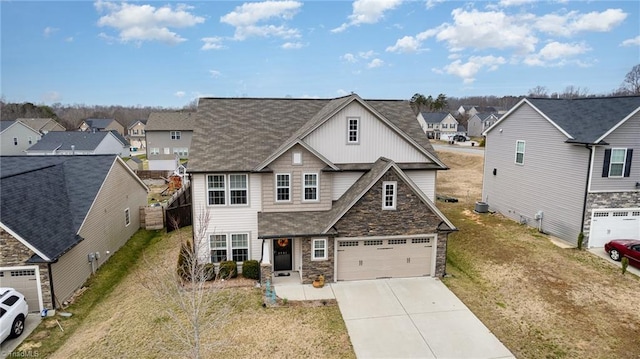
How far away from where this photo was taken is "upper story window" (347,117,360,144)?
1890 centimetres

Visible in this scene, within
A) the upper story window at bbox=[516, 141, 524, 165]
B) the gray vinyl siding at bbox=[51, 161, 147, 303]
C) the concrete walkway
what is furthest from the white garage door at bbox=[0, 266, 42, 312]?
the upper story window at bbox=[516, 141, 524, 165]

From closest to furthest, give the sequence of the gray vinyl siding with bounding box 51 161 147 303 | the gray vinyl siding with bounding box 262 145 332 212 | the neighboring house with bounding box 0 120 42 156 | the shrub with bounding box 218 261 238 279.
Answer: the gray vinyl siding with bounding box 51 161 147 303 < the shrub with bounding box 218 261 238 279 < the gray vinyl siding with bounding box 262 145 332 212 < the neighboring house with bounding box 0 120 42 156

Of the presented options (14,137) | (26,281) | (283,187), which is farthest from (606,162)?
(14,137)

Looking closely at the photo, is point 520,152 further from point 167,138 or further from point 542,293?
point 167,138

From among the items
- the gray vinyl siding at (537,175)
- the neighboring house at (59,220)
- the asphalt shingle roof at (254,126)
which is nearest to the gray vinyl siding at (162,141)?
the neighboring house at (59,220)

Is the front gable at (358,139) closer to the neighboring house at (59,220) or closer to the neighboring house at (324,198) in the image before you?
the neighboring house at (324,198)

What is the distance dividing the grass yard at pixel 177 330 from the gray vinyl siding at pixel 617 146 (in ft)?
54.7

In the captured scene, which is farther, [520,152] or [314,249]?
→ [520,152]

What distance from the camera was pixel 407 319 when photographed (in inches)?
565

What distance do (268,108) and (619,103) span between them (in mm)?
20667

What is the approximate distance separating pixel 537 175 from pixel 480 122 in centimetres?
7572

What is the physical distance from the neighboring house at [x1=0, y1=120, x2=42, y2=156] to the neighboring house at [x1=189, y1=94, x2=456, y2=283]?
200 ft

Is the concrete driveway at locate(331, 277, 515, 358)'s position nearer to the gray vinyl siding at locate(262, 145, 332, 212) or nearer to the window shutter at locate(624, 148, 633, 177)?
the gray vinyl siding at locate(262, 145, 332, 212)

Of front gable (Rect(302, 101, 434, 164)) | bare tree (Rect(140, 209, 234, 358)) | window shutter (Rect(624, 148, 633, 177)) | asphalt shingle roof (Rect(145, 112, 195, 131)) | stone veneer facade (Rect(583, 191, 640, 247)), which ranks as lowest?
bare tree (Rect(140, 209, 234, 358))
